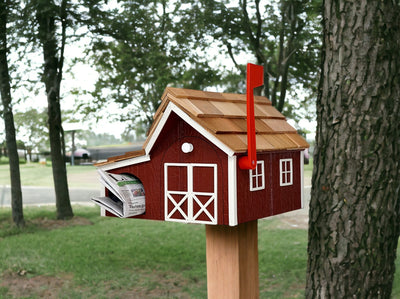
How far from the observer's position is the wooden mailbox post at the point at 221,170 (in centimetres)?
327

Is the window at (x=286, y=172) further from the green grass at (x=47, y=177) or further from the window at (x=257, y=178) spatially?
the green grass at (x=47, y=177)

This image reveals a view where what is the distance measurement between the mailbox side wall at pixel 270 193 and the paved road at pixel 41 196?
35.9 ft

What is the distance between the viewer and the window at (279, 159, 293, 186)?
3.87m

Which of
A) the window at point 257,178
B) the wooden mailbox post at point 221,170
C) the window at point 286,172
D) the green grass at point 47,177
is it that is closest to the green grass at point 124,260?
the wooden mailbox post at point 221,170

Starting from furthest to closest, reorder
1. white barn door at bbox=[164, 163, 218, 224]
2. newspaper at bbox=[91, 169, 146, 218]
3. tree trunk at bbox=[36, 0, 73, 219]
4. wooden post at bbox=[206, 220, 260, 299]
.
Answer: tree trunk at bbox=[36, 0, 73, 219] → wooden post at bbox=[206, 220, 260, 299] → newspaper at bbox=[91, 169, 146, 218] → white barn door at bbox=[164, 163, 218, 224]

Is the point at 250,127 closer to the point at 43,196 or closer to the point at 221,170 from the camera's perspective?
the point at 221,170

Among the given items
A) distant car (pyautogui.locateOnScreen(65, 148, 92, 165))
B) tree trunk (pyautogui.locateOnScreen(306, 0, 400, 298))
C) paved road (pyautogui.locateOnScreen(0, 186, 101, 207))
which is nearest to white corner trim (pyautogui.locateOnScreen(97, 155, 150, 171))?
tree trunk (pyautogui.locateOnScreen(306, 0, 400, 298))

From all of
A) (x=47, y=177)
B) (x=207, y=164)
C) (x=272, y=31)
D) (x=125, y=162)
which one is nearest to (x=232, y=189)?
(x=207, y=164)

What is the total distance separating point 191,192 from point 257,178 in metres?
0.50

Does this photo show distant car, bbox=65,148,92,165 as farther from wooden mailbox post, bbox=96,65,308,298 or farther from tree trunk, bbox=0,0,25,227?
wooden mailbox post, bbox=96,65,308,298

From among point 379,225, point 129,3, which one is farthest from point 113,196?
point 129,3

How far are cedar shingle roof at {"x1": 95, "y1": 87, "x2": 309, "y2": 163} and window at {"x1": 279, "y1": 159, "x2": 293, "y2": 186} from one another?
148 mm

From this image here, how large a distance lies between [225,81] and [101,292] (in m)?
6.84

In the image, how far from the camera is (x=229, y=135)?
330 cm
